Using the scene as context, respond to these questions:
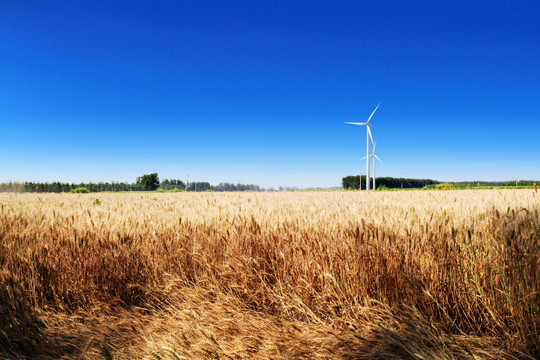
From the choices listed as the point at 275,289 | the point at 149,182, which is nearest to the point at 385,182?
the point at 149,182

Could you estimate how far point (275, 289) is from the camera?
104 inches

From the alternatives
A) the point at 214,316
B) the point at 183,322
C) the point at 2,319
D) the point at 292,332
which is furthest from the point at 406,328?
the point at 2,319

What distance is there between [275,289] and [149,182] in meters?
99.1

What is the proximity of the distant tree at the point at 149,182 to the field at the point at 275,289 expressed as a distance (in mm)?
96045

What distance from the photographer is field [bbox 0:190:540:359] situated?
203cm

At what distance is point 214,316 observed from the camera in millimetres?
2533

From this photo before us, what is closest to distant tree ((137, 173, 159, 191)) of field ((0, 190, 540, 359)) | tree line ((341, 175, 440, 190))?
tree line ((341, 175, 440, 190))

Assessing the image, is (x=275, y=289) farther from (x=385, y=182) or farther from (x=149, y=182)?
(x=385, y=182)

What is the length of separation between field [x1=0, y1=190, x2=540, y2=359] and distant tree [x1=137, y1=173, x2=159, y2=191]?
315ft

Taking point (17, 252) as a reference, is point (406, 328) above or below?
below

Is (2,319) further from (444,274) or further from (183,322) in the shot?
(444,274)

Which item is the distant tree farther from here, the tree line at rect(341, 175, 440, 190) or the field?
the field

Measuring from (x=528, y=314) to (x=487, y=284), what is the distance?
31 cm

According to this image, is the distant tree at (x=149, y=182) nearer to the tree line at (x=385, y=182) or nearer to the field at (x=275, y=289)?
the tree line at (x=385, y=182)
